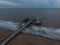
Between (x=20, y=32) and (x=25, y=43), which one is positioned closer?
(x=25, y=43)

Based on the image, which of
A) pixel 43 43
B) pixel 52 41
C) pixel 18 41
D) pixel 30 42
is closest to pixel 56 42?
pixel 52 41

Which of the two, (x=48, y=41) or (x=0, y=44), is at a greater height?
(x=0, y=44)

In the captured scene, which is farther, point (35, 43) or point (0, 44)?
point (35, 43)

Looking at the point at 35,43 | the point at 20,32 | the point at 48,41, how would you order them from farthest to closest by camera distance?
the point at 20,32, the point at 48,41, the point at 35,43

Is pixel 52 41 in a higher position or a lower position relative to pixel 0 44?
lower

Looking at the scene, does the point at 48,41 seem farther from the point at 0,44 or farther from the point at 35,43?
the point at 0,44

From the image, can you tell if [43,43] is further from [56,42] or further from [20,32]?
[20,32]

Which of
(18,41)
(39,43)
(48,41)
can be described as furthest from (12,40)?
(48,41)

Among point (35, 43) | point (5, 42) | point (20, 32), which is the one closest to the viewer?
point (5, 42)

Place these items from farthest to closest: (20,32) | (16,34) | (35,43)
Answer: (20,32)
(16,34)
(35,43)
